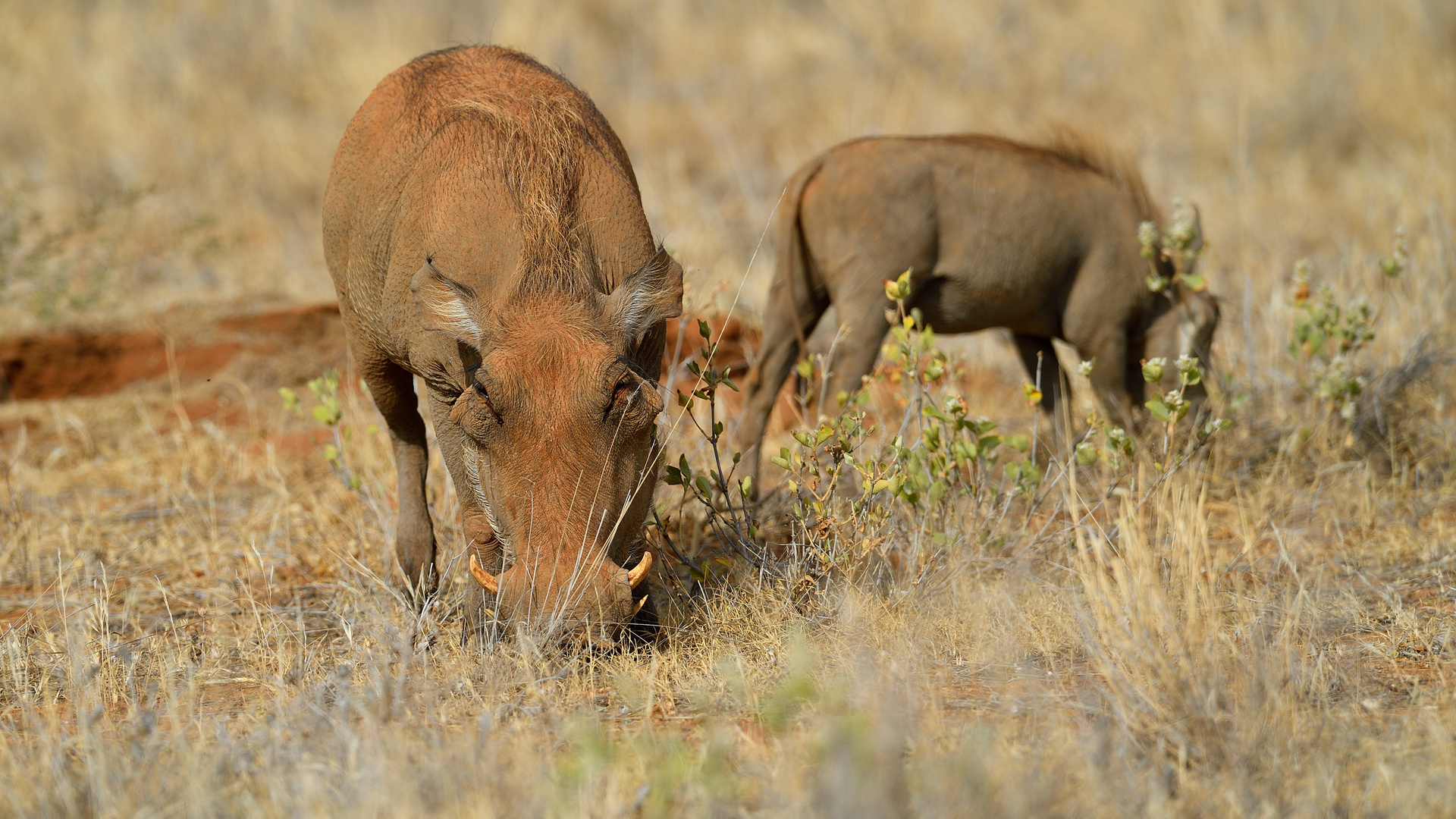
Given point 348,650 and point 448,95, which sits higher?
point 448,95

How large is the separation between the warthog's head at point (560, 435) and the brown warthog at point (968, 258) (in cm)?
202

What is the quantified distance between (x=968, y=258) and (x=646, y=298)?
230cm

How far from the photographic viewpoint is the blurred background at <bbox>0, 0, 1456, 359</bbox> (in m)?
8.13

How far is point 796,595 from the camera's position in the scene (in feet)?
12.5

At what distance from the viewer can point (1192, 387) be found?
561cm

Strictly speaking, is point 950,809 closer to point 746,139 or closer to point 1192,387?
point 1192,387

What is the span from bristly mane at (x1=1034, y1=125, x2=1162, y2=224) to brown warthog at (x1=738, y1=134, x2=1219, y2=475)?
17 millimetres

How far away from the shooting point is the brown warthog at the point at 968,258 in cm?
505

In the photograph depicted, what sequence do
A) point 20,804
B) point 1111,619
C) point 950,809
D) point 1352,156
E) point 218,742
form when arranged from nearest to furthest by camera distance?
point 950,809
point 20,804
point 218,742
point 1111,619
point 1352,156

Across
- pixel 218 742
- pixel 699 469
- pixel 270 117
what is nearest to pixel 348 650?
pixel 218 742

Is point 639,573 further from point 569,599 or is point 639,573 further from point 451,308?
point 451,308

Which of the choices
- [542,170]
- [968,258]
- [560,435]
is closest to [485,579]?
[560,435]

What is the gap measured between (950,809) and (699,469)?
2.66 metres

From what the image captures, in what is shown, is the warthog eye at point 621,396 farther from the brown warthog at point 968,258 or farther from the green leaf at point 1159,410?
the brown warthog at point 968,258
